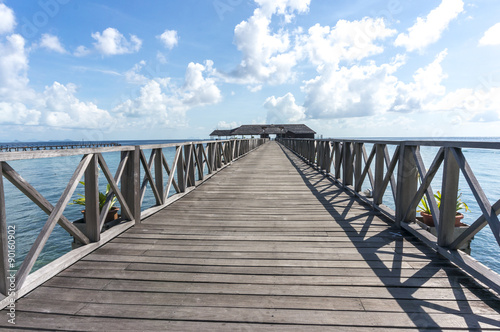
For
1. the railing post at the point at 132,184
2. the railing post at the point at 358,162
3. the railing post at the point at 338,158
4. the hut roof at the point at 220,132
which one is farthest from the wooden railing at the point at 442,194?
the hut roof at the point at 220,132

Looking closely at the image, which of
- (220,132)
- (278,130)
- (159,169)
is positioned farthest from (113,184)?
(220,132)

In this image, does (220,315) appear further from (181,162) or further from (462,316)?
(181,162)

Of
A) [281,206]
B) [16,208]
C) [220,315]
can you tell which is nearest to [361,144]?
[281,206]

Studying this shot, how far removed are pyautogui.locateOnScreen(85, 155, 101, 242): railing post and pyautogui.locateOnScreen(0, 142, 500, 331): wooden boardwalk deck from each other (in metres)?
0.20

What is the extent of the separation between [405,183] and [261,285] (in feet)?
7.33

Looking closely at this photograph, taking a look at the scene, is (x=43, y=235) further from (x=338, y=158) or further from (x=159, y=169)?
(x=338, y=158)

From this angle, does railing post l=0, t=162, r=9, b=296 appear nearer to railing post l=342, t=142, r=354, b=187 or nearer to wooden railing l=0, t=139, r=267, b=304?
wooden railing l=0, t=139, r=267, b=304

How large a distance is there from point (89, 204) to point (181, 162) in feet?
8.31

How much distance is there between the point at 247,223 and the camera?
3586 mm

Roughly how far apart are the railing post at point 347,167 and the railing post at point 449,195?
129 inches

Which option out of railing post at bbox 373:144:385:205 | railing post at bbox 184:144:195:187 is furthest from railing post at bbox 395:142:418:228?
railing post at bbox 184:144:195:187

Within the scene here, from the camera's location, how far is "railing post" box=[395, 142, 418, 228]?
326 cm

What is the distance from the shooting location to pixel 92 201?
2.66 meters

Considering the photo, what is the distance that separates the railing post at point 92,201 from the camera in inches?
103
